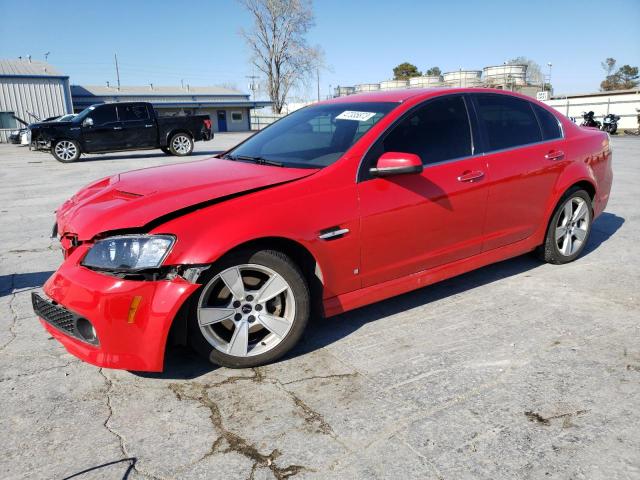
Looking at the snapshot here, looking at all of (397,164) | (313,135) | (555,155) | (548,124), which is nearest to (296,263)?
(397,164)

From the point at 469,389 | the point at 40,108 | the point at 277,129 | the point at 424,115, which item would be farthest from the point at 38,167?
the point at 40,108

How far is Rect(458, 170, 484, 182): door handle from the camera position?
3.69 meters

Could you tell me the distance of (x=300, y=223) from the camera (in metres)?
2.96

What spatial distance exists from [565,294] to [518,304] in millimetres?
490

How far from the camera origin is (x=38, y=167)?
49.9 feet

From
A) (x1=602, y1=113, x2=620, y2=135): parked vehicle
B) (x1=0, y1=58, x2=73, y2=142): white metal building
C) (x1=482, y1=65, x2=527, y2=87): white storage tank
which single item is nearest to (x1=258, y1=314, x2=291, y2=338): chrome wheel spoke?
(x1=602, y1=113, x2=620, y2=135): parked vehicle

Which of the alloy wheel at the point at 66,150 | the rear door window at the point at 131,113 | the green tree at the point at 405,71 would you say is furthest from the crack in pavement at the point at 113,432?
the green tree at the point at 405,71

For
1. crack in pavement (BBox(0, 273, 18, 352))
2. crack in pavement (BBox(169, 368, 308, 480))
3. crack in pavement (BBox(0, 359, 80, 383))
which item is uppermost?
crack in pavement (BBox(0, 273, 18, 352))

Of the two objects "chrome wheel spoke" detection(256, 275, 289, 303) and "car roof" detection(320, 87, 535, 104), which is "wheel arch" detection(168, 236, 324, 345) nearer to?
"chrome wheel spoke" detection(256, 275, 289, 303)

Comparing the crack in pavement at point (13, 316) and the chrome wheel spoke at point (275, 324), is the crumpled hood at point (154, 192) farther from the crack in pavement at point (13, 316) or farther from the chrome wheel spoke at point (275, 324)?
the crack in pavement at point (13, 316)

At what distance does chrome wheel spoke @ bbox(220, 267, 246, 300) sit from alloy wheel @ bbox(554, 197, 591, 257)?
3.13 meters

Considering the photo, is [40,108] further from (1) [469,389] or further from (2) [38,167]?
(1) [469,389]

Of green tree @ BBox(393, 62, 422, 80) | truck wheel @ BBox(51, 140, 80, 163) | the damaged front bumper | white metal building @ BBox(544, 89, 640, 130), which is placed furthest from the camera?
green tree @ BBox(393, 62, 422, 80)

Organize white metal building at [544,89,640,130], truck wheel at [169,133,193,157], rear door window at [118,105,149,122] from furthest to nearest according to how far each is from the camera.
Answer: white metal building at [544,89,640,130], truck wheel at [169,133,193,157], rear door window at [118,105,149,122]
